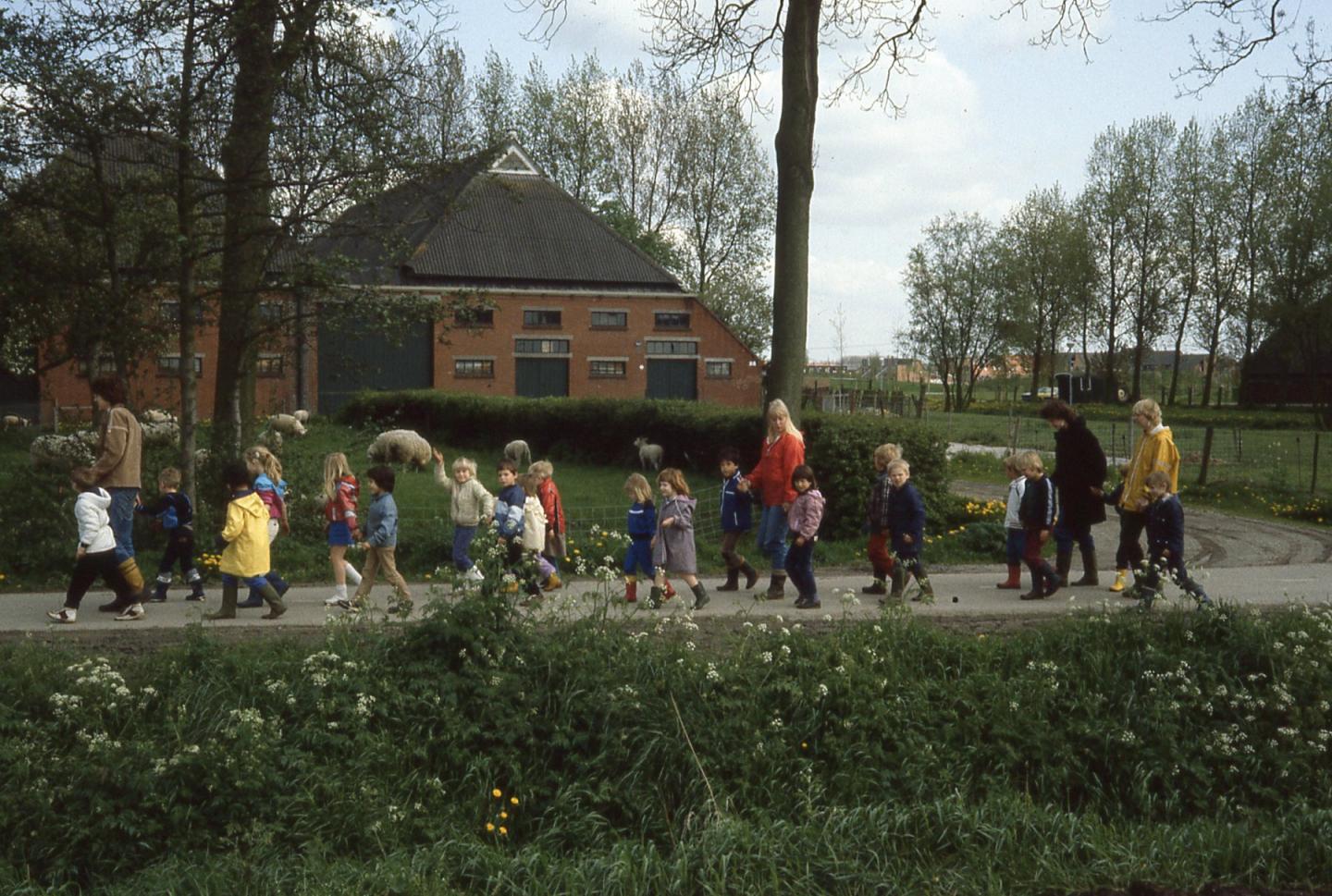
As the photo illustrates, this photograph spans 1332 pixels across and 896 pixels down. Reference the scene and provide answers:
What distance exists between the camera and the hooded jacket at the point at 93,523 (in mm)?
10758

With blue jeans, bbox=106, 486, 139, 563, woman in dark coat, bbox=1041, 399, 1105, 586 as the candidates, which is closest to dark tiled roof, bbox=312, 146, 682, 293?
blue jeans, bbox=106, 486, 139, 563

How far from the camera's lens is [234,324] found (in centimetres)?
1551

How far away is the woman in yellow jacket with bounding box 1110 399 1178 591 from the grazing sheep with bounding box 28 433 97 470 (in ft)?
32.3

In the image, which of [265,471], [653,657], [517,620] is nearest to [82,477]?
[265,471]

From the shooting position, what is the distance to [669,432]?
904 inches

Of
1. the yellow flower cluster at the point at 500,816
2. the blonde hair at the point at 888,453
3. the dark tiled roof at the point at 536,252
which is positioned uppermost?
the dark tiled roof at the point at 536,252

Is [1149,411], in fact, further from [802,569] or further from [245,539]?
[245,539]

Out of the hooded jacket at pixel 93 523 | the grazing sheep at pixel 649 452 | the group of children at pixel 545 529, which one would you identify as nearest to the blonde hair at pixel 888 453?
the group of children at pixel 545 529

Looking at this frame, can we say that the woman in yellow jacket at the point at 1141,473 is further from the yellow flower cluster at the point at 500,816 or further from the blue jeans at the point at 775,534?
the yellow flower cluster at the point at 500,816

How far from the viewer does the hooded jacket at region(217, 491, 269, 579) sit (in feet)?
35.8

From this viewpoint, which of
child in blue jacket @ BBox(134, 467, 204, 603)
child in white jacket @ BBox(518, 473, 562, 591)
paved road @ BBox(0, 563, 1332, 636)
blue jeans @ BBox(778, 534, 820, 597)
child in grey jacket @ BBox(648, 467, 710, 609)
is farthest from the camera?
child in blue jacket @ BBox(134, 467, 204, 603)

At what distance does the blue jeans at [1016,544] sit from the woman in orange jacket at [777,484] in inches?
85.3

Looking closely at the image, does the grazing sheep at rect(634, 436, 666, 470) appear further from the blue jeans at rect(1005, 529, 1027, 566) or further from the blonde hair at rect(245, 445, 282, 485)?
the blonde hair at rect(245, 445, 282, 485)

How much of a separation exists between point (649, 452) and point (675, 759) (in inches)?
580
